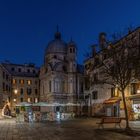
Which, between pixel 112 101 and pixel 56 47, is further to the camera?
pixel 56 47

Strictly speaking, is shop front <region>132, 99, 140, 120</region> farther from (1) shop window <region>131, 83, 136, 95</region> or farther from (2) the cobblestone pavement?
(2) the cobblestone pavement

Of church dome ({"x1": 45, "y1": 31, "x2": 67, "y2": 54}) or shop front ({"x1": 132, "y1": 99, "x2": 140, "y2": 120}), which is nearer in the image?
shop front ({"x1": 132, "y1": 99, "x2": 140, "y2": 120})

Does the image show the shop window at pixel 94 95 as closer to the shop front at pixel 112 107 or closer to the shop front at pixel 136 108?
the shop front at pixel 112 107

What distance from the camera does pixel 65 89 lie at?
320 ft

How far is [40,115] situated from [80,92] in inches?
1805

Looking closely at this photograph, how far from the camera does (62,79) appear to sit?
3819 inches

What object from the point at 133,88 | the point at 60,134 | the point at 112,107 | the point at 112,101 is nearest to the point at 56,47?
the point at 112,107

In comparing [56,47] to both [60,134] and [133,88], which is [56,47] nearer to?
[133,88]

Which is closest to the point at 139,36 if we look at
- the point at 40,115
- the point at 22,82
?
the point at 40,115

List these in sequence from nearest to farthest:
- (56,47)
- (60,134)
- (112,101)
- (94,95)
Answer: (60,134)
(112,101)
(94,95)
(56,47)

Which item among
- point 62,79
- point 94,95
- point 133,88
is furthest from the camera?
point 62,79

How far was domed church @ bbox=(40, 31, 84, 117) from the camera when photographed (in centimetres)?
9475

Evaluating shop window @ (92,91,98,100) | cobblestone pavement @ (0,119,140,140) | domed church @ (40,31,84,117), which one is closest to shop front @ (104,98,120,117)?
shop window @ (92,91,98,100)

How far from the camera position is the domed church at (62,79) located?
3730 inches
